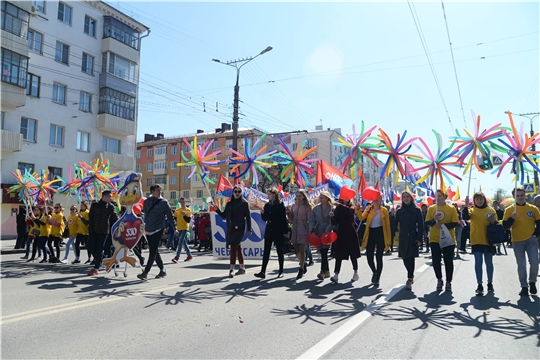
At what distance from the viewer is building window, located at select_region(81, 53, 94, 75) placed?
109ft

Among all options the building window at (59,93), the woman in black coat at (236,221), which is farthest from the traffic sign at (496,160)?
the building window at (59,93)

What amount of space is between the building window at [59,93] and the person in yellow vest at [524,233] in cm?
3071

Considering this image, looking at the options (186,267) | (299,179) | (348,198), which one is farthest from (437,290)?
(299,179)

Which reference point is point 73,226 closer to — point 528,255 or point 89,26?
point 528,255

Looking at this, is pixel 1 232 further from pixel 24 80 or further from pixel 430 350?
pixel 430 350

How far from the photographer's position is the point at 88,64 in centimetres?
3359

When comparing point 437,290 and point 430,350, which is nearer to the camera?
point 430,350

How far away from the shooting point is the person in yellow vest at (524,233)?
736 centimetres

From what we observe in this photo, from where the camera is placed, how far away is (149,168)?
67750 millimetres

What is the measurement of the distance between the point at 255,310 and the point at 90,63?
32659 millimetres

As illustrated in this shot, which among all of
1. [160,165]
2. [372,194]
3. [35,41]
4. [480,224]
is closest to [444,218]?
[480,224]

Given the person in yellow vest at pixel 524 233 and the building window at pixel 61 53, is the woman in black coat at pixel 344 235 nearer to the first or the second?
the person in yellow vest at pixel 524 233

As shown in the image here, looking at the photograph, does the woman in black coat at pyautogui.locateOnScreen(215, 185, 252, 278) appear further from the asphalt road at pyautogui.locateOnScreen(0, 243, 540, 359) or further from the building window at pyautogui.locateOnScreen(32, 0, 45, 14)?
the building window at pyautogui.locateOnScreen(32, 0, 45, 14)

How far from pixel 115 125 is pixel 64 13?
8.62 meters
